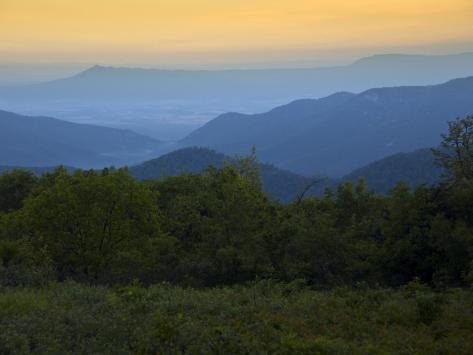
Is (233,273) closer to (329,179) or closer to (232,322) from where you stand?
(232,322)

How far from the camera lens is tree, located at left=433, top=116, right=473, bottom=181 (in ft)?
94.4

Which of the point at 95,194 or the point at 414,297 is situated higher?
the point at 95,194

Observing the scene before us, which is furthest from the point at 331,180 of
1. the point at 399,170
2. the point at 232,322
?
the point at 232,322

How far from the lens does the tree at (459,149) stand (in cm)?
2879

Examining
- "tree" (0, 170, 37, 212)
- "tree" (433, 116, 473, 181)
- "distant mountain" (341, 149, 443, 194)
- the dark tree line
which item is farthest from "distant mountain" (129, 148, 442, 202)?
the dark tree line

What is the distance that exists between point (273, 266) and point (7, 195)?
1050 inches

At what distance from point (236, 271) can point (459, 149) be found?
1773 centimetres

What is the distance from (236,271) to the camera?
860 inches

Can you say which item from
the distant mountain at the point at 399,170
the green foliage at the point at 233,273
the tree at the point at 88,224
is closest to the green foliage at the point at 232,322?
the green foliage at the point at 233,273

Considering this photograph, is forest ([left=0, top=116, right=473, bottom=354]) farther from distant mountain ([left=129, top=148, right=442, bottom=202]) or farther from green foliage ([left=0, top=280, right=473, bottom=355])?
distant mountain ([left=129, top=148, right=442, bottom=202])

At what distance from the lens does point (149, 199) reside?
27.2 meters

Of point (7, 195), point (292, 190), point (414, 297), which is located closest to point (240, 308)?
point (414, 297)

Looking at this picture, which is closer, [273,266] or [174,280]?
[174,280]

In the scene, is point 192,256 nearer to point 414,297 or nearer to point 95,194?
point 95,194
